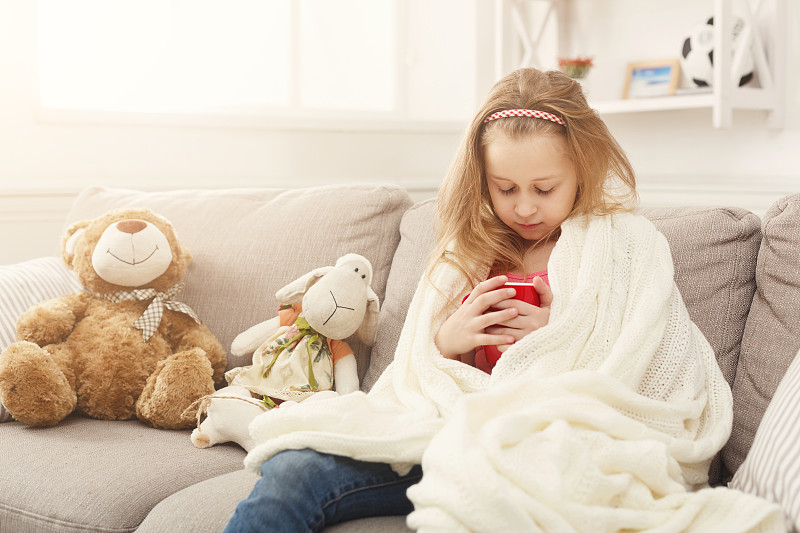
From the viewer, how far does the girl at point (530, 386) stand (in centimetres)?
110

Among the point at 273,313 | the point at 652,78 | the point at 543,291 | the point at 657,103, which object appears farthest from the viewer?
the point at 652,78

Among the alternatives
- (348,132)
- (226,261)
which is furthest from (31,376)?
(348,132)

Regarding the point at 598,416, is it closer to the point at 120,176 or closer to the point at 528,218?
the point at 528,218

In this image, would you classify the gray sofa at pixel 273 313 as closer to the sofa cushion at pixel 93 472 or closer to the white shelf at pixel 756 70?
the sofa cushion at pixel 93 472

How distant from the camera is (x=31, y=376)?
1.70 metres

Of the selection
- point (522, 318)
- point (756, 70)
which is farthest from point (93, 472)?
point (756, 70)

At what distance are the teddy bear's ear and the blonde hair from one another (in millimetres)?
874

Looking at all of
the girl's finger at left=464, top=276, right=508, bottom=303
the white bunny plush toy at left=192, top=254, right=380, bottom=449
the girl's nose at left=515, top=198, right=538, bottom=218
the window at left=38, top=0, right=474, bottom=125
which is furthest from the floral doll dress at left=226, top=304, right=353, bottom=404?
the window at left=38, top=0, right=474, bottom=125

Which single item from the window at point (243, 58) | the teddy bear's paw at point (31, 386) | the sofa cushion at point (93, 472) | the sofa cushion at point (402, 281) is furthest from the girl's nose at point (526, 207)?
the window at point (243, 58)

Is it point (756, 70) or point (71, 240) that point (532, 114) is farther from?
point (756, 70)

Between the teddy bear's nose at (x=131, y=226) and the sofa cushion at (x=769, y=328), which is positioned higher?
the teddy bear's nose at (x=131, y=226)

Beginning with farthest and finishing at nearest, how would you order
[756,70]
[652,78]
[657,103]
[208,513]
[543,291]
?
[652,78] < [657,103] < [756,70] < [543,291] < [208,513]

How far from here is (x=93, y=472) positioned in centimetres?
150

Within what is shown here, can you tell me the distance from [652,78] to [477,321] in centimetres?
225
